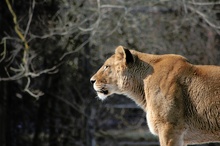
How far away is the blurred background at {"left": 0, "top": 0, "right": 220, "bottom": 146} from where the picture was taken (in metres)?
18.1

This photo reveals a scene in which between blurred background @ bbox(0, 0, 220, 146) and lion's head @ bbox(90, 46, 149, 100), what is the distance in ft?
26.0

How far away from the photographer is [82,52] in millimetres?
18469

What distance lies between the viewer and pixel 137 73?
930 centimetres

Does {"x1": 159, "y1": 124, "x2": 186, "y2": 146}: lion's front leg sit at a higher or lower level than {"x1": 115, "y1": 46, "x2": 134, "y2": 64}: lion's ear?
lower

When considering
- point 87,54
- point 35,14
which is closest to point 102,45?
point 87,54

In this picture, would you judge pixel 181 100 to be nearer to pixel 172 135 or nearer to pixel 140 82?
pixel 172 135

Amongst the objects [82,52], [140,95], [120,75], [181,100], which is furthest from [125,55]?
[82,52]

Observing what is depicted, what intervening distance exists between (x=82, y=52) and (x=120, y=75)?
9084 mm

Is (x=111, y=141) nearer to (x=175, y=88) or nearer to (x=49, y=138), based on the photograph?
(x=49, y=138)

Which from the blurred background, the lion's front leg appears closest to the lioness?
the lion's front leg

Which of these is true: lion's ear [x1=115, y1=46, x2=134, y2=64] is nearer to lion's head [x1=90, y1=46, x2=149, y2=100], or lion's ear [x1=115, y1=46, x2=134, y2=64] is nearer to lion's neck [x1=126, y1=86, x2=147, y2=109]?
lion's head [x1=90, y1=46, x2=149, y2=100]

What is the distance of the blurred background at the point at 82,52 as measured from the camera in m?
18.1

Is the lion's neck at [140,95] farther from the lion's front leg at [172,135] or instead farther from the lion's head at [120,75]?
the lion's front leg at [172,135]

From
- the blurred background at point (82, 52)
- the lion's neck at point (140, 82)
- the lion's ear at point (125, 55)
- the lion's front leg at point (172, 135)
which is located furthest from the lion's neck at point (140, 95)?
the blurred background at point (82, 52)
